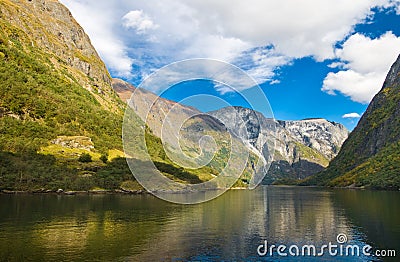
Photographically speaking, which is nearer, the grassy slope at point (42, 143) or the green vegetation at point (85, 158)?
the grassy slope at point (42, 143)

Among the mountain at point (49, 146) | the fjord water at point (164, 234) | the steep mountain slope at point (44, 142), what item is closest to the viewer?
the fjord water at point (164, 234)

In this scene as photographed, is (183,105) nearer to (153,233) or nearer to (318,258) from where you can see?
(318,258)

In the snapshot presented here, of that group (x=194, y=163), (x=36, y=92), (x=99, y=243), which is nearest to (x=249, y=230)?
(x=99, y=243)

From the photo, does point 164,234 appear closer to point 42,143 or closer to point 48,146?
point 42,143

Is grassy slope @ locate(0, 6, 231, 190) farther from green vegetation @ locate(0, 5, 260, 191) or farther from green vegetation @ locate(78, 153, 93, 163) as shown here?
green vegetation @ locate(78, 153, 93, 163)

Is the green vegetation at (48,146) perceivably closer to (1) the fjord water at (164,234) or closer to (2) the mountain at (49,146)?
(2) the mountain at (49,146)

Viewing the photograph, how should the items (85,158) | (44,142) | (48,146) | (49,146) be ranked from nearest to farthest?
(85,158) < (44,142) < (48,146) < (49,146)

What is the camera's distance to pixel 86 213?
72750mm

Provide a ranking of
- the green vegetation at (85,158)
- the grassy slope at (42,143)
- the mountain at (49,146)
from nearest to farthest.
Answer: the grassy slope at (42,143)
the mountain at (49,146)
the green vegetation at (85,158)

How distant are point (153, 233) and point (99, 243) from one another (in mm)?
9947

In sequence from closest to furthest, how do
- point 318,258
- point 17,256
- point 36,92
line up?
point 17,256 < point 318,258 < point 36,92

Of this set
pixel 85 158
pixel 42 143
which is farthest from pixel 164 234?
pixel 42 143

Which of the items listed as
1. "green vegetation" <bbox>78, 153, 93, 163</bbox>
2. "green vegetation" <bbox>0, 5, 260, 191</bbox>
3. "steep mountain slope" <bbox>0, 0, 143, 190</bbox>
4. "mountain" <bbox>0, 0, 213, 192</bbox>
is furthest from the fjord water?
"green vegetation" <bbox>78, 153, 93, 163</bbox>

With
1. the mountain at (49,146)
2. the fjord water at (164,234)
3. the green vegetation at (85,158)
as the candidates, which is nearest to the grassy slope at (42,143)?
the mountain at (49,146)
